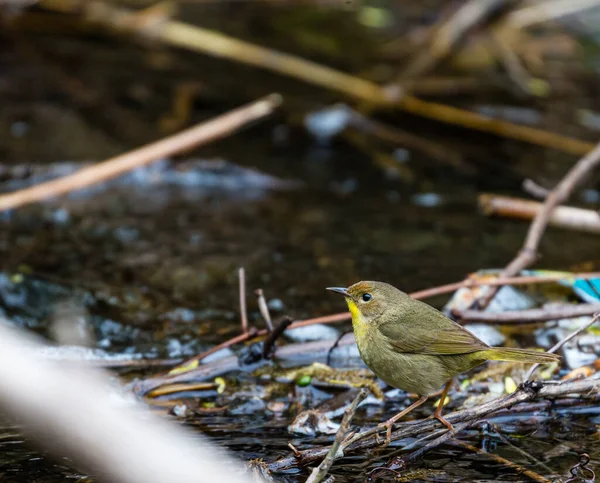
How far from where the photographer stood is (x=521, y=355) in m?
2.95

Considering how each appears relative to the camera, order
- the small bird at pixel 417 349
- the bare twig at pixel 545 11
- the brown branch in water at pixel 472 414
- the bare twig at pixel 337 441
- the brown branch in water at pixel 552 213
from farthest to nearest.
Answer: the bare twig at pixel 545 11 → the brown branch in water at pixel 552 213 → the small bird at pixel 417 349 → the brown branch in water at pixel 472 414 → the bare twig at pixel 337 441

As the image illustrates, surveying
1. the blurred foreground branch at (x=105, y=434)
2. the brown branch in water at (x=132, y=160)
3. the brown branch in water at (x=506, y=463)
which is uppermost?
the brown branch in water at (x=132, y=160)

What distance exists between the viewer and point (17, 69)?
348 inches

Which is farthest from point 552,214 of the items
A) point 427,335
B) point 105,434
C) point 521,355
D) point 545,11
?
point 545,11

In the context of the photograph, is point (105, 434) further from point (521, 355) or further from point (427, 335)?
point (427, 335)

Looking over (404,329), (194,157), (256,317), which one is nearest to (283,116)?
(194,157)

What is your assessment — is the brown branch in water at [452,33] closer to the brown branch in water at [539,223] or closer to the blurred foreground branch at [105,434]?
the brown branch in water at [539,223]

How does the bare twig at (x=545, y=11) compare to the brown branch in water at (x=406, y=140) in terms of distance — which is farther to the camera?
the bare twig at (x=545, y=11)

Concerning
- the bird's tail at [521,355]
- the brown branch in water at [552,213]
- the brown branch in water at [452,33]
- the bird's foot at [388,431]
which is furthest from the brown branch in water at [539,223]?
the brown branch in water at [452,33]

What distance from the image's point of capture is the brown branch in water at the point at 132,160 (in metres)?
5.28

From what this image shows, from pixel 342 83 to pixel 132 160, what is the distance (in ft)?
10.1

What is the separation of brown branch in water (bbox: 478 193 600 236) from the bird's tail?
6.93ft

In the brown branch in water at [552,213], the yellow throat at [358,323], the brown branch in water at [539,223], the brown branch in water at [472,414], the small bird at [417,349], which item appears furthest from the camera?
the brown branch in water at [552,213]

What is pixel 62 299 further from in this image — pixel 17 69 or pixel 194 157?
pixel 17 69
